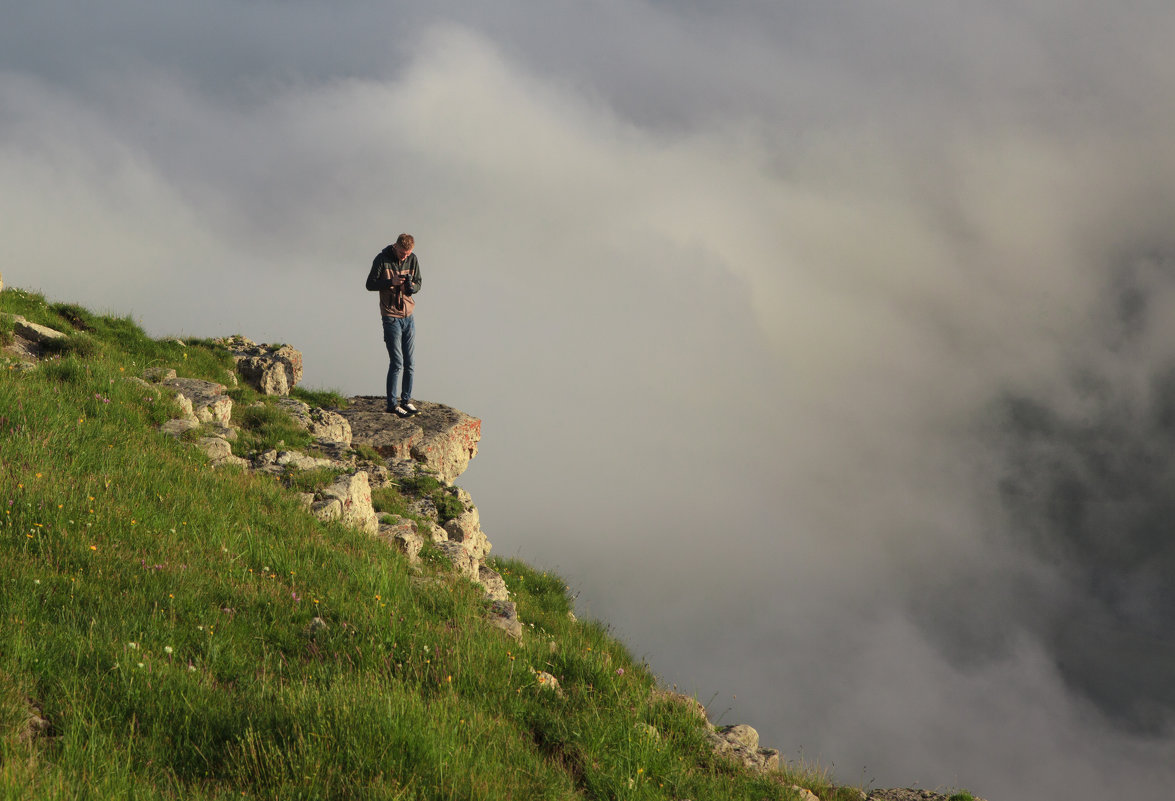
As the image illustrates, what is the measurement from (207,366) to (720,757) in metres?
14.5

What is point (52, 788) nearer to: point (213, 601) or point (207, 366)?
point (213, 601)

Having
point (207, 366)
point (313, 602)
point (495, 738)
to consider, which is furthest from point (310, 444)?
point (495, 738)

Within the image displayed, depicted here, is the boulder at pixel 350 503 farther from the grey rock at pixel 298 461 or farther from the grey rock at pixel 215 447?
the grey rock at pixel 215 447

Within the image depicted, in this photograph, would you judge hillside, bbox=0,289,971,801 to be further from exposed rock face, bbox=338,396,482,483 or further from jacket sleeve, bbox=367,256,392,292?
jacket sleeve, bbox=367,256,392,292

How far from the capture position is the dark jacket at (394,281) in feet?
54.7

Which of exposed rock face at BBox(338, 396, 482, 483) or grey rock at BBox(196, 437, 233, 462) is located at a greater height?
exposed rock face at BBox(338, 396, 482, 483)

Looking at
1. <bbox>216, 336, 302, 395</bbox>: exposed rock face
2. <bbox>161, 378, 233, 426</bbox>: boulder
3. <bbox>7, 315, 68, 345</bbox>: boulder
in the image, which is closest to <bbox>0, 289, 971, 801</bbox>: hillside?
<bbox>161, 378, 233, 426</bbox>: boulder

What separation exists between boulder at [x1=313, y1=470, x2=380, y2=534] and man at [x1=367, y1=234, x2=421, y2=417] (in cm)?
573

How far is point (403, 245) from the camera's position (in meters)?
16.5

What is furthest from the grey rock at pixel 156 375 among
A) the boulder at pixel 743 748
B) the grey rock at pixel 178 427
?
the boulder at pixel 743 748

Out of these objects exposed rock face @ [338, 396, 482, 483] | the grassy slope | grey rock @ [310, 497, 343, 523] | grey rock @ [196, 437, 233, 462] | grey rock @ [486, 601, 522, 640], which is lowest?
the grassy slope

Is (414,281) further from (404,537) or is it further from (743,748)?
(743,748)

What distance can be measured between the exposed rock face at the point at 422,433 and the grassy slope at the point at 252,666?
6.41 meters

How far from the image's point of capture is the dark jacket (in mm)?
16688
